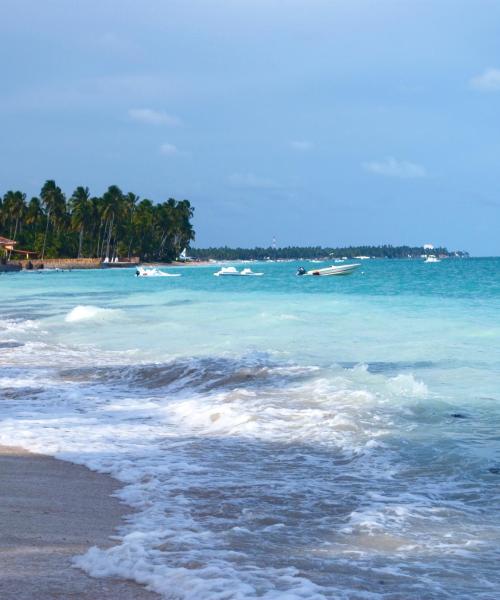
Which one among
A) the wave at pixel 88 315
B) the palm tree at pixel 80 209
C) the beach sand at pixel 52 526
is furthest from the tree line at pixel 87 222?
the beach sand at pixel 52 526

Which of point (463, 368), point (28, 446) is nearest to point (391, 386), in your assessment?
point (463, 368)

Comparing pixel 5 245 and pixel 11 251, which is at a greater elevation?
pixel 5 245

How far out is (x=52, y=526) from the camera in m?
4.98

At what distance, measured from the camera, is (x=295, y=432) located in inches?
337

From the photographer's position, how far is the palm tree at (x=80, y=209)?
123 meters

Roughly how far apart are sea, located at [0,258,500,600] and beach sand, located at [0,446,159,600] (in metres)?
0.14

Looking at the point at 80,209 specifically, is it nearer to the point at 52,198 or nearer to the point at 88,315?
the point at 52,198

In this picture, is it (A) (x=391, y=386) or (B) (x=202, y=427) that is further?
(A) (x=391, y=386)

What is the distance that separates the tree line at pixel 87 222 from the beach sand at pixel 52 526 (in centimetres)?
11968

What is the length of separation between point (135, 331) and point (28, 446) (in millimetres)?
14485

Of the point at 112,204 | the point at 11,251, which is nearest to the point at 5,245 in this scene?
the point at 11,251

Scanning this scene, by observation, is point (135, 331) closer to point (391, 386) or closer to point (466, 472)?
point (391, 386)

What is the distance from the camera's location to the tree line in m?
124

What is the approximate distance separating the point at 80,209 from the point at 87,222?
482 cm
